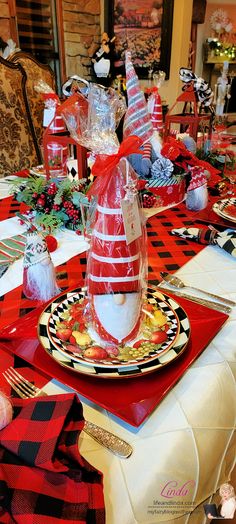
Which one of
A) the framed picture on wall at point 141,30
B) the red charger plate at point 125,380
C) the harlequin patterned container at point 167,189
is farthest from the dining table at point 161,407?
the framed picture on wall at point 141,30

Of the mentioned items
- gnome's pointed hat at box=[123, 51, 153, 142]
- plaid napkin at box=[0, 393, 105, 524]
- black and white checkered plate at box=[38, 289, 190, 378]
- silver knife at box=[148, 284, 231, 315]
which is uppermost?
gnome's pointed hat at box=[123, 51, 153, 142]

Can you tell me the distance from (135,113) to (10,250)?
52cm

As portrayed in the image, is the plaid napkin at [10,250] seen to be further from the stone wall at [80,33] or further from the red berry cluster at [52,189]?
the stone wall at [80,33]

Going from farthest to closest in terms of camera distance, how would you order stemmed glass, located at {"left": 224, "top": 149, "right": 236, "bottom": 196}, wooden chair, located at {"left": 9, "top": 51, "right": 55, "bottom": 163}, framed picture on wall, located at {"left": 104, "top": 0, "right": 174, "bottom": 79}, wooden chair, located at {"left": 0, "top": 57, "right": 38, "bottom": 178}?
1. framed picture on wall, located at {"left": 104, "top": 0, "right": 174, "bottom": 79}
2. wooden chair, located at {"left": 9, "top": 51, "right": 55, "bottom": 163}
3. wooden chair, located at {"left": 0, "top": 57, "right": 38, "bottom": 178}
4. stemmed glass, located at {"left": 224, "top": 149, "right": 236, "bottom": 196}

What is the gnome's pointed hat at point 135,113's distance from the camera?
107cm

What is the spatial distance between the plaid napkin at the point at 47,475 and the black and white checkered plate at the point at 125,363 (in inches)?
4.2

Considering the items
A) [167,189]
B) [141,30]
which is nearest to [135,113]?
[167,189]

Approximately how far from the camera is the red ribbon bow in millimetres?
543

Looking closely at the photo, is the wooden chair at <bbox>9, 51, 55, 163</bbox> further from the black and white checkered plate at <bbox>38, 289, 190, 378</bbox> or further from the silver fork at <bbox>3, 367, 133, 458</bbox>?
the silver fork at <bbox>3, 367, 133, 458</bbox>

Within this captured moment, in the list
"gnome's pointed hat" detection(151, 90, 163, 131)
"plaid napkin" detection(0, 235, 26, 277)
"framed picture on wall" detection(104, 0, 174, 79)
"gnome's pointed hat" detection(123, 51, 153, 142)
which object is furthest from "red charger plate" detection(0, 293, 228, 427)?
"framed picture on wall" detection(104, 0, 174, 79)

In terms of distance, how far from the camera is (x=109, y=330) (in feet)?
2.01

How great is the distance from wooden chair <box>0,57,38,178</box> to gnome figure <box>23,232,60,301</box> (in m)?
1.35

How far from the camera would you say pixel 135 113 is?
1.12m

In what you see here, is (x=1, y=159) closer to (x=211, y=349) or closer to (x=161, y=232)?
(x=161, y=232)
